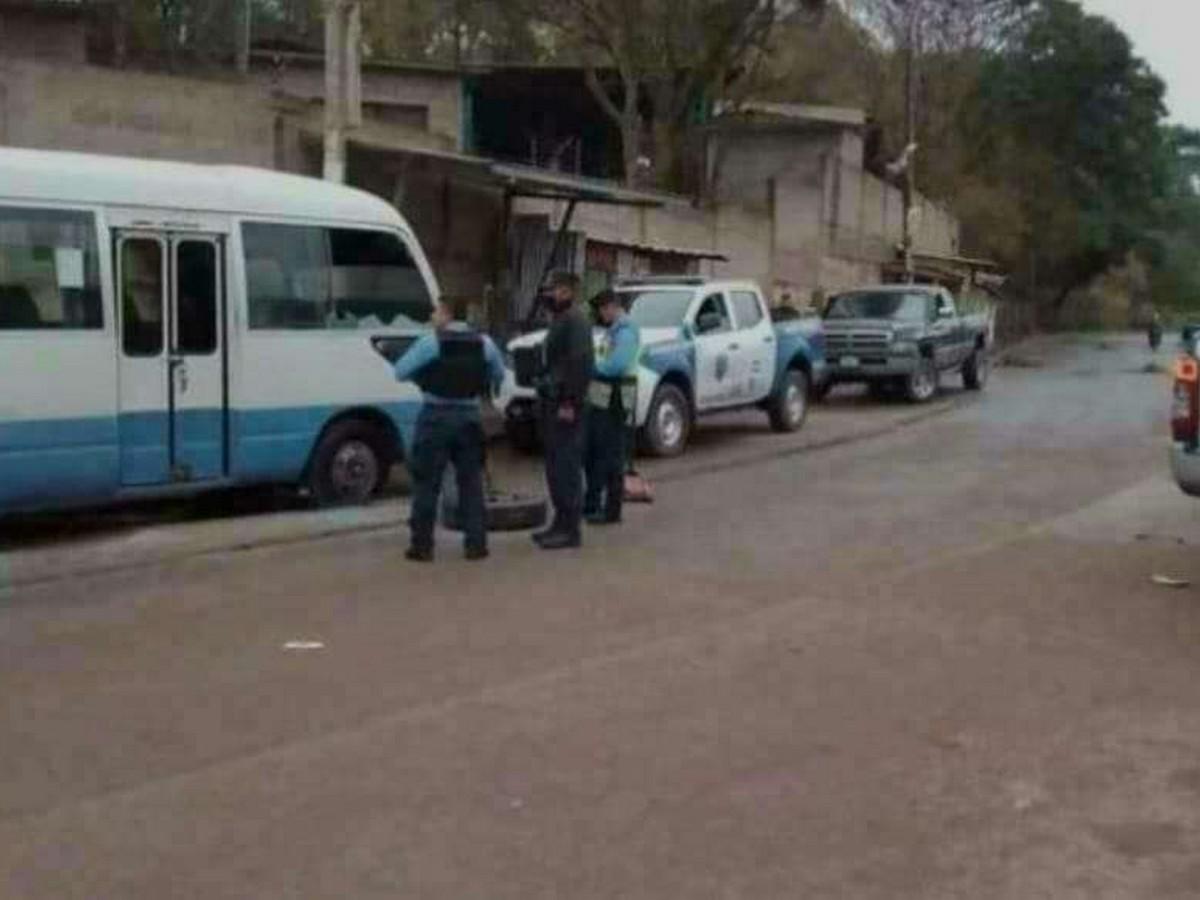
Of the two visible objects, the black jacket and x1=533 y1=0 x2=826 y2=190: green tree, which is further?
x1=533 y1=0 x2=826 y2=190: green tree

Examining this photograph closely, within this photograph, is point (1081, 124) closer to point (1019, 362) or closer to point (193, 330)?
point (1019, 362)

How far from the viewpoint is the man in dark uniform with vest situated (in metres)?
10.5

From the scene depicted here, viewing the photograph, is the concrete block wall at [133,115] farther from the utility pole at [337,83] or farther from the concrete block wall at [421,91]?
the concrete block wall at [421,91]

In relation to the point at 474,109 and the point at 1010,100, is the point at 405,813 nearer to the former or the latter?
the point at 474,109

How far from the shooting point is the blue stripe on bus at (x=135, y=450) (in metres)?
10.7

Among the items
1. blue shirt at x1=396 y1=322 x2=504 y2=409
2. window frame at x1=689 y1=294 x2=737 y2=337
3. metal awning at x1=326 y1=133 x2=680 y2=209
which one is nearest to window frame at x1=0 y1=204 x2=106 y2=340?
blue shirt at x1=396 y1=322 x2=504 y2=409

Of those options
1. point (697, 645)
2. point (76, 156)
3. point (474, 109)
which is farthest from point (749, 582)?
point (474, 109)

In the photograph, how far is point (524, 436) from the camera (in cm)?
1744

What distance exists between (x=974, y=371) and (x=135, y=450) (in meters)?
20.8

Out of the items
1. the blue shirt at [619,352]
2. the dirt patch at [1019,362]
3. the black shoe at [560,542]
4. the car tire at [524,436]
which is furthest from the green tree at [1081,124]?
the black shoe at [560,542]

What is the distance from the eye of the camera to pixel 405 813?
5410 mm

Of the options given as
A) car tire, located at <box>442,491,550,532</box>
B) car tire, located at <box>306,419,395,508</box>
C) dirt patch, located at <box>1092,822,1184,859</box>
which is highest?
car tire, located at <box>306,419,395,508</box>

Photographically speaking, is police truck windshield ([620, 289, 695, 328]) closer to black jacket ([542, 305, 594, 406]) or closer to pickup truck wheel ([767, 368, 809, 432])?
pickup truck wheel ([767, 368, 809, 432])

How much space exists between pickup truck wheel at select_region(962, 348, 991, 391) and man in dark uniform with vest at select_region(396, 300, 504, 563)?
64.9ft
